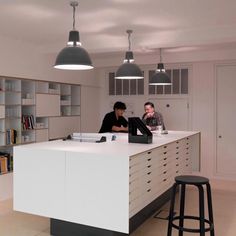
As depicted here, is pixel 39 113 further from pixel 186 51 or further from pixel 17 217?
pixel 186 51

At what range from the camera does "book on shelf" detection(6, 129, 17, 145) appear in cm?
526

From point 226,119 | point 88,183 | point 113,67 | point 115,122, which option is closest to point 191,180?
point 88,183

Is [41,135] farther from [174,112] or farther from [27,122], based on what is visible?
[174,112]

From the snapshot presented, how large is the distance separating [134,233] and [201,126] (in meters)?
3.58

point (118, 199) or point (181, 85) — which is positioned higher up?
point (181, 85)

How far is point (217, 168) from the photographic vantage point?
677cm

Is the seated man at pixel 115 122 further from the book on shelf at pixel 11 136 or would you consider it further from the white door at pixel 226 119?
the white door at pixel 226 119

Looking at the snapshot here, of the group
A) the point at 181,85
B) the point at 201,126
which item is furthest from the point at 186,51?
the point at 201,126

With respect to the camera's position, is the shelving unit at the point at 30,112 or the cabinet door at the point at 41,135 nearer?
the shelving unit at the point at 30,112

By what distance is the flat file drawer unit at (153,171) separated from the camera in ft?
10.1

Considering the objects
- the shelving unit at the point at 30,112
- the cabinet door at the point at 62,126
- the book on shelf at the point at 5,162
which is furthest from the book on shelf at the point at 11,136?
the cabinet door at the point at 62,126

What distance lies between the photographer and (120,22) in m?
4.38

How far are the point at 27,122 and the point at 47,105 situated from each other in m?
0.54

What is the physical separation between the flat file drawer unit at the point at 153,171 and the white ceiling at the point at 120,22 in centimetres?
160
